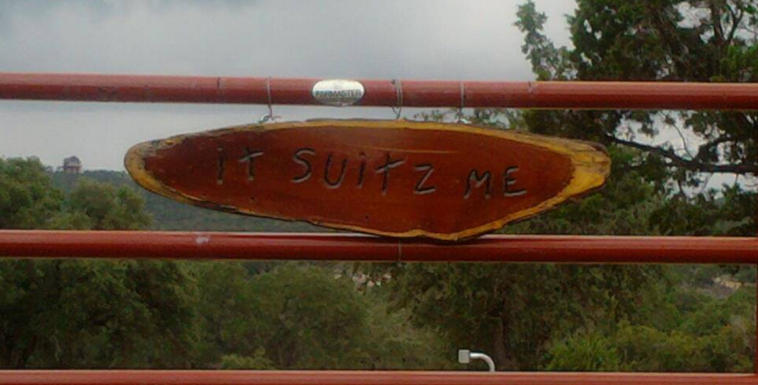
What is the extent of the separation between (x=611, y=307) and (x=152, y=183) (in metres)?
12.5

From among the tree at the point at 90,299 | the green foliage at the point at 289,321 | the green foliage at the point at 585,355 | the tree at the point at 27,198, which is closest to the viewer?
the tree at the point at 90,299

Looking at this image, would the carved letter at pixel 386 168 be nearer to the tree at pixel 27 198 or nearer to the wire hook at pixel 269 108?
the wire hook at pixel 269 108

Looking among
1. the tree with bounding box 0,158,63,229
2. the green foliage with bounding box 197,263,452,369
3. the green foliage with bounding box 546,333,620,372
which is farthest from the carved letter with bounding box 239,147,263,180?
the green foliage with bounding box 546,333,620,372

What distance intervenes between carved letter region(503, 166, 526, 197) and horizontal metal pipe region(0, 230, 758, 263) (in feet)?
0.26

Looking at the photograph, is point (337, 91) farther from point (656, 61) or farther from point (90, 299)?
point (656, 61)

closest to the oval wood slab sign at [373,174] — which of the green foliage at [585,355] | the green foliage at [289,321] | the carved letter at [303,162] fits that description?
the carved letter at [303,162]

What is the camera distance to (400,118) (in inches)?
83.7

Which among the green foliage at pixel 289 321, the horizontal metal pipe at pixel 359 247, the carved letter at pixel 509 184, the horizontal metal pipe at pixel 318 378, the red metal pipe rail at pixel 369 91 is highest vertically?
the red metal pipe rail at pixel 369 91

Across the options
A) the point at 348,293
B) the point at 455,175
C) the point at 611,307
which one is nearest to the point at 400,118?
the point at 455,175

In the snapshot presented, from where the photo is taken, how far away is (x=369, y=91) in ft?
6.89

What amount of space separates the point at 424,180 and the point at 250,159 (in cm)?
32

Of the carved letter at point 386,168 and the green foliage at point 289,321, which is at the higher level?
the carved letter at point 386,168

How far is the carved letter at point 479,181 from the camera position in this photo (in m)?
2.13

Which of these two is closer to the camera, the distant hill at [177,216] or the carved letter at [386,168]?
the carved letter at [386,168]
